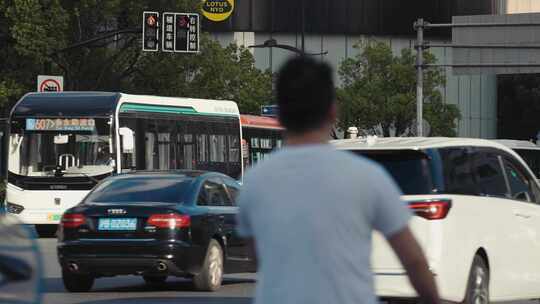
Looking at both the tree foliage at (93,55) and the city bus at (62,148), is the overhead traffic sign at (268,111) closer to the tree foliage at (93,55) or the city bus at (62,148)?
the tree foliage at (93,55)

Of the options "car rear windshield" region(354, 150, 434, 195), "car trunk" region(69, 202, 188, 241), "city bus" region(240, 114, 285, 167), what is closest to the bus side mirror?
"city bus" region(240, 114, 285, 167)

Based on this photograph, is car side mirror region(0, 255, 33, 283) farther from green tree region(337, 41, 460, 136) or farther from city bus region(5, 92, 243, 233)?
green tree region(337, 41, 460, 136)

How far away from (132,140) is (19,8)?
19420 mm

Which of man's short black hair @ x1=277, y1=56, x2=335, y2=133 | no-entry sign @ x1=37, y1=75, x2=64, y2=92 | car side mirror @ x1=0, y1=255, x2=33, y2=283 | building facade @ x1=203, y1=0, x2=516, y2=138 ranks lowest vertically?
car side mirror @ x1=0, y1=255, x2=33, y2=283

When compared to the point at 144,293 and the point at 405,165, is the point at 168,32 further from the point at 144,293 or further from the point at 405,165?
the point at 405,165

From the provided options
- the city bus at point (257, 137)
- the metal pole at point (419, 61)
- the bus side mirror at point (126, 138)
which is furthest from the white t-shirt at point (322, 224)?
the metal pole at point (419, 61)

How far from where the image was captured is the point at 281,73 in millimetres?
4961

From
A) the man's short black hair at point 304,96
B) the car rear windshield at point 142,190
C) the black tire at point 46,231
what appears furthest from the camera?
the black tire at point 46,231

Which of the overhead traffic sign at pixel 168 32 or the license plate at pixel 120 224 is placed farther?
the overhead traffic sign at pixel 168 32

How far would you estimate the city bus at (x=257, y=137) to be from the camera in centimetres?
4012

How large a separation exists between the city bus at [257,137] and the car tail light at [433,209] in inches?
1067

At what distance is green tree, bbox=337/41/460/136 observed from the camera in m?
70.8

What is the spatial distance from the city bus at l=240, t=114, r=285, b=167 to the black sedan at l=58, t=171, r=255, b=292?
22.1 m

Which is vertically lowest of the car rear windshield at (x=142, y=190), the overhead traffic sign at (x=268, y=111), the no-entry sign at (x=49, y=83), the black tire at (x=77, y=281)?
the black tire at (x=77, y=281)
